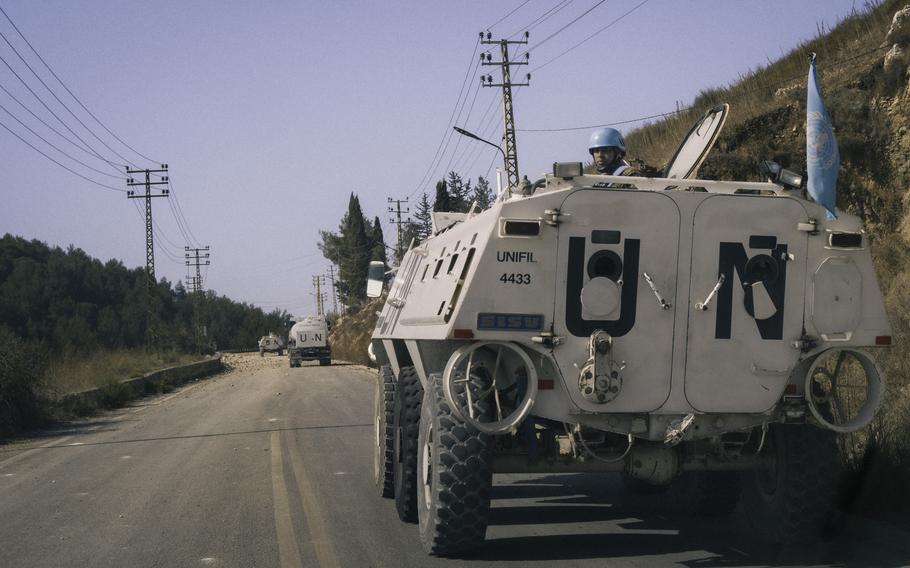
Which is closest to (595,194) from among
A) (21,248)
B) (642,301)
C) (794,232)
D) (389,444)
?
(642,301)

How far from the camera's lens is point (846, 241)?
20.5ft

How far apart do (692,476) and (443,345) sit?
2.87 meters

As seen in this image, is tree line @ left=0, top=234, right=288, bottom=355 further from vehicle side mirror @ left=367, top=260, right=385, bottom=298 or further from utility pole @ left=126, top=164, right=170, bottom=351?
vehicle side mirror @ left=367, top=260, right=385, bottom=298

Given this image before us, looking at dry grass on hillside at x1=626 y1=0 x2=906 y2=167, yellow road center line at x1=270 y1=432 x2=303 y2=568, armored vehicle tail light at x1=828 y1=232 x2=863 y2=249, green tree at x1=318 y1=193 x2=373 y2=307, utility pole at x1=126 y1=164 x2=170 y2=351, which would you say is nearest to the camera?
armored vehicle tail light at x1=828 y1=232 x2=863 y2=249

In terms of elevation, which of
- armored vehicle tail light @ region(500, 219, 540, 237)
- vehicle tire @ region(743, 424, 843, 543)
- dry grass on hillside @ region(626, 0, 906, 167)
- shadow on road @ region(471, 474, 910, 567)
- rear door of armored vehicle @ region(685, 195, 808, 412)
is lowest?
shadow on road @ region(471, 474, 910, 567)

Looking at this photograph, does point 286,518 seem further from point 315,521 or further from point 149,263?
point 149,263

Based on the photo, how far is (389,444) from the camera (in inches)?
354

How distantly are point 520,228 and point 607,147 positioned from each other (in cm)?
279

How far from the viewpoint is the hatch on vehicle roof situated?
25.3ft

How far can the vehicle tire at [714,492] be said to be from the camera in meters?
7.92

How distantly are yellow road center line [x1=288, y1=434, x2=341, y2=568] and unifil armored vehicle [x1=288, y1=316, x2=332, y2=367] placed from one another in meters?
42.9

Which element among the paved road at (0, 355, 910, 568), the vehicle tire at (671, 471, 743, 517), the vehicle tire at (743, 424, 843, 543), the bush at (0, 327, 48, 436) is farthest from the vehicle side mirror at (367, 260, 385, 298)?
the bush at (0, 327, 48, 436)

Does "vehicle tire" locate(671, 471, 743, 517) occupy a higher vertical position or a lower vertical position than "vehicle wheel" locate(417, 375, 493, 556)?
lower

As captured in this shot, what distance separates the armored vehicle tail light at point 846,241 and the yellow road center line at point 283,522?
14.1 ft
